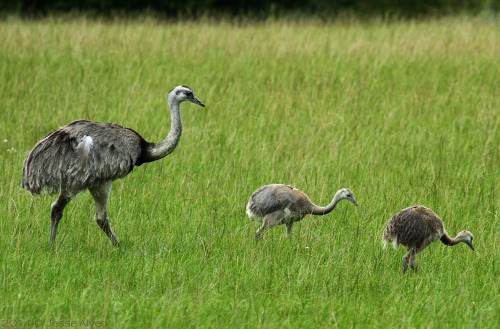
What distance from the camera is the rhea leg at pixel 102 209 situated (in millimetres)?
6160

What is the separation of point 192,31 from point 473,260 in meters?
10.2

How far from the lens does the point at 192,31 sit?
14.9m

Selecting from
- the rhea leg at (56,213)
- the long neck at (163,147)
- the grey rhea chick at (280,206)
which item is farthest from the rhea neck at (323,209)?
the rhea leg at (56,213)

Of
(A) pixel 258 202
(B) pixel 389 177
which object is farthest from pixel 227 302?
(B) pixel 389 177

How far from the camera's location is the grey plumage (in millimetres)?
5949

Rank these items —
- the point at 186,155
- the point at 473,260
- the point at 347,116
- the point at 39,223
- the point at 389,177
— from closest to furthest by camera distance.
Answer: the point at 473,260, the point at 39,223, the point at 389,177, the point at 186,155, the point at 347,116

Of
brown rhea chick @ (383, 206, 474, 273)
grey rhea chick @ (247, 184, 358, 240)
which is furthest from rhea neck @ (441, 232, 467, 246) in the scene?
grey rhea chick @ (247, 184, 358, 240)

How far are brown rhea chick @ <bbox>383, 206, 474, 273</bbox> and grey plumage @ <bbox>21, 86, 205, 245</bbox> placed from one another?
2.33m

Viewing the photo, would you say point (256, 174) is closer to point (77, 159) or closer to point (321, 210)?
point (321, 210)

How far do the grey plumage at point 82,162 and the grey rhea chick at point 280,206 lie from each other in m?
1.18

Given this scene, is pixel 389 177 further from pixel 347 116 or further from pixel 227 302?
pixel 227 302

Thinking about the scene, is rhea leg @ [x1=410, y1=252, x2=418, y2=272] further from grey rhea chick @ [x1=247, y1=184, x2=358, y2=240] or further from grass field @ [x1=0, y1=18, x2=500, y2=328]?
grey rhea chick @ [x1=247, y1=184, x2=358, y2=240]

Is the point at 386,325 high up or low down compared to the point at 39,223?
up

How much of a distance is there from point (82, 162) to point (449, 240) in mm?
3170
